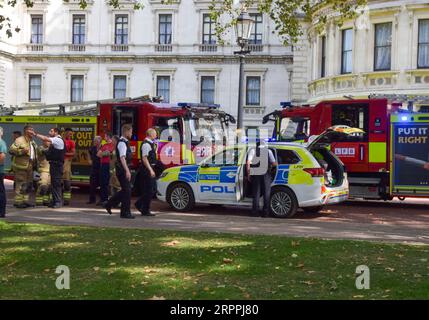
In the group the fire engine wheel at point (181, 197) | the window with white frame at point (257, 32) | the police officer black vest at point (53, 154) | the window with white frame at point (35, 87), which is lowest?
the fire engine wheel at point (181, 197)

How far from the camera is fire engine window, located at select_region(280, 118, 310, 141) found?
778 inches

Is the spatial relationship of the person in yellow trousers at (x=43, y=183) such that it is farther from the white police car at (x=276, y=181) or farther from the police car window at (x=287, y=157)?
the police car window at (x=287, y=157)

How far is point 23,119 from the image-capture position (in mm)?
22656

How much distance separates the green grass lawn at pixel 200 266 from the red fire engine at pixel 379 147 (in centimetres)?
813

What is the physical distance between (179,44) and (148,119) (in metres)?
29.9

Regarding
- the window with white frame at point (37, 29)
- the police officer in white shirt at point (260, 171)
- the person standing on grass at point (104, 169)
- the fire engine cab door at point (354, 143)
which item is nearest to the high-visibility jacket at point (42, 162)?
the person standing on grass at point (104, 169)

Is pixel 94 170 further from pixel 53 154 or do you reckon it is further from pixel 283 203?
pixel 283 203

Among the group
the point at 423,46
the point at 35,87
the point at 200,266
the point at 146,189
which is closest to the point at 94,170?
the point at 146,189

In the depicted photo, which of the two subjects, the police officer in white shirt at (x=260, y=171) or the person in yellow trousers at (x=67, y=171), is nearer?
the police officer in white shirt at (x=260, y=171)

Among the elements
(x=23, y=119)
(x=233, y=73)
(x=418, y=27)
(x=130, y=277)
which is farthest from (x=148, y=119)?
(x=233, y=73)

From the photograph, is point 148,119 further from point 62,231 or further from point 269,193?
point 62,231

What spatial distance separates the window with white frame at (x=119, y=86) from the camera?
164 ft

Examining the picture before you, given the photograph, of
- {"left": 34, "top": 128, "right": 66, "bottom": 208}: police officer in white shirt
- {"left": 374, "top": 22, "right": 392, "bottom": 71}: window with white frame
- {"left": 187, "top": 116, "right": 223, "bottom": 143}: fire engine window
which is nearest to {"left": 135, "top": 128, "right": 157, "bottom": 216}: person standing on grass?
{"left": 34, "top": 128, "right": 66, "bottom": 208}: police officer in white shirt

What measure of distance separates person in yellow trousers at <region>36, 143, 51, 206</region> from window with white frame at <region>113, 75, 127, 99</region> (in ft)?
113
